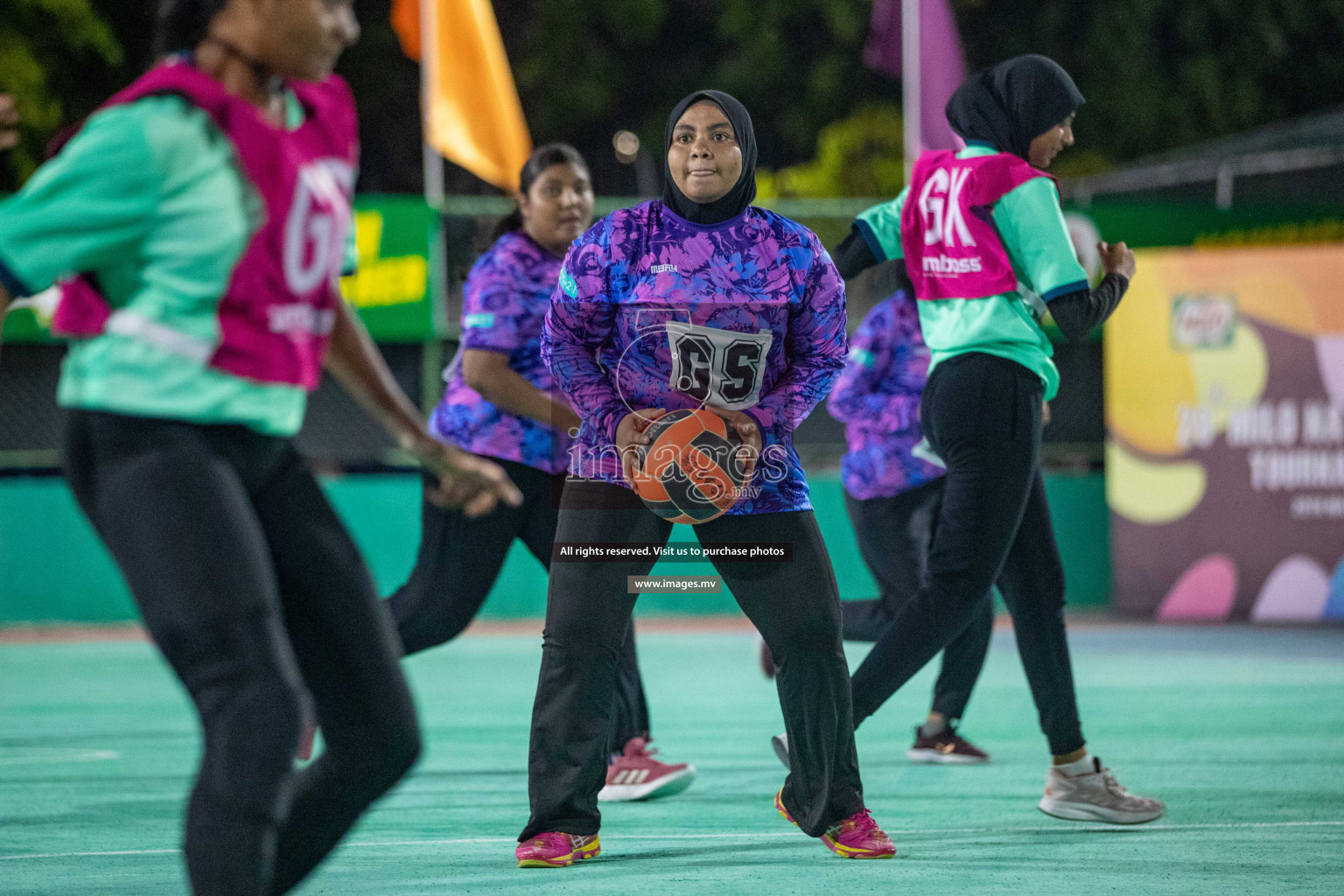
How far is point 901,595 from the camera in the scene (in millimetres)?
6102

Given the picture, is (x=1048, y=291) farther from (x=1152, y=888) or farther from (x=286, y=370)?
(x=286, y=370)

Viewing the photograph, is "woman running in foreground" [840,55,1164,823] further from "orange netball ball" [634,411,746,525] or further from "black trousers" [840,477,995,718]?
"black trousers" [840,477,995,718]

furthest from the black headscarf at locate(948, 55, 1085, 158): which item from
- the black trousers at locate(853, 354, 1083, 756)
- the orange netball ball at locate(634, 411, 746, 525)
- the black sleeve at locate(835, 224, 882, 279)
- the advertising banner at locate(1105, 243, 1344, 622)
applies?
the advertising banner at locate(1105, 243, 1344, 622)

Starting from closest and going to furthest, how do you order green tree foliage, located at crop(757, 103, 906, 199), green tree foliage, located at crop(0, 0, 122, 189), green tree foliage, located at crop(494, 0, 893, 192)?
green tree foliage, located at crop(0, 0, 122, 189) < green tree foliage, located at crop(757, 103, 906, 199) < green tree foliage, located at crop(494, 0, 893, 192)

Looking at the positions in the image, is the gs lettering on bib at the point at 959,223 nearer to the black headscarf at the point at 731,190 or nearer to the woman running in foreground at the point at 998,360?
the woman running in foreground at the point at 998,360

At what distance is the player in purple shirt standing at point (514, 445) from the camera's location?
5.18 meters

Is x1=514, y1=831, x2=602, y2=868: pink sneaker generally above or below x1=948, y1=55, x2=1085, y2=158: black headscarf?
below

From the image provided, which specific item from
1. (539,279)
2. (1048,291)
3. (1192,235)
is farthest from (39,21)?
(1048,291)

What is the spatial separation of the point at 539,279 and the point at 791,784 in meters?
1.96

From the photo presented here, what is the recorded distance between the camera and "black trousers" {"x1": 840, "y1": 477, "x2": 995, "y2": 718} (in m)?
5.96

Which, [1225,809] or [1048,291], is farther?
[1225,809]

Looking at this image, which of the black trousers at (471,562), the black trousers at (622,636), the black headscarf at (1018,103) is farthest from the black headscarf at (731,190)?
the black trousers at (471,562)

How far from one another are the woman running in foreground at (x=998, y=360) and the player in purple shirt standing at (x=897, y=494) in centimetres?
108

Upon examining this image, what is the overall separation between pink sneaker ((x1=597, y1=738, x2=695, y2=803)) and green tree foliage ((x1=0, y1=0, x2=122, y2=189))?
14716mm
